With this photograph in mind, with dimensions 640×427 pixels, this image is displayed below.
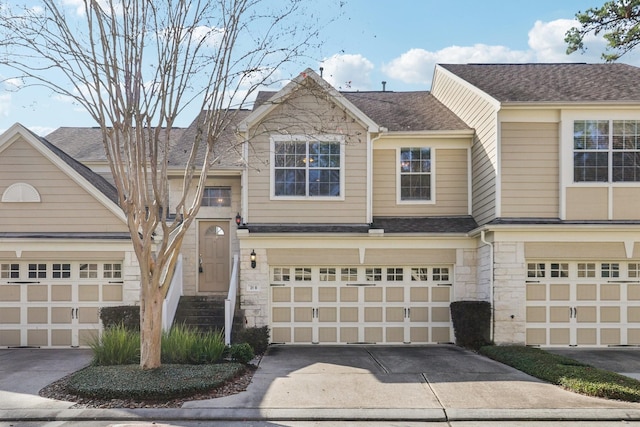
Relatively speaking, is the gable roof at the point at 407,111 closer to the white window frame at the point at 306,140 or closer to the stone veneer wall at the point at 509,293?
the white window frame at the point at 306,140

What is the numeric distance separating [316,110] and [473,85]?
4.35 meters

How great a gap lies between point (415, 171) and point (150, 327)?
8667 millimetres

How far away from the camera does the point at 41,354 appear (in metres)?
13.0

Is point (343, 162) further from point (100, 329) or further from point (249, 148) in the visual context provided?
point (100, 329)

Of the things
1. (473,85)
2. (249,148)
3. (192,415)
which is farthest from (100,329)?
(473,85)

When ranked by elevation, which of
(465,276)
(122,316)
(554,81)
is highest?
(554,81)

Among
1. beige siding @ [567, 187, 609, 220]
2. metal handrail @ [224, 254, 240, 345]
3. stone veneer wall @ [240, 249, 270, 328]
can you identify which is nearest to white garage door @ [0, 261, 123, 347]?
Answer: metal handrail @ [224, 254, 240, 345]

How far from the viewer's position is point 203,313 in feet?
48.9

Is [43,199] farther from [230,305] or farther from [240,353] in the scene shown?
[240,353]

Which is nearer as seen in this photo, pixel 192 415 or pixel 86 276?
pixel 192 415

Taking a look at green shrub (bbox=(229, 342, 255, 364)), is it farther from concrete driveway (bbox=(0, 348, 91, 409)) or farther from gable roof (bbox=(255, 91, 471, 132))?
gable roof (bbox=(255, 91, 471, 132))

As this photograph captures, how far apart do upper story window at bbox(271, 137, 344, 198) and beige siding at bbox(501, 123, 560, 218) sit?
13.9ft

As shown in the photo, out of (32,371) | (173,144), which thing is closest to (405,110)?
(173,144)

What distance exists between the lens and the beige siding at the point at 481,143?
549 inches
